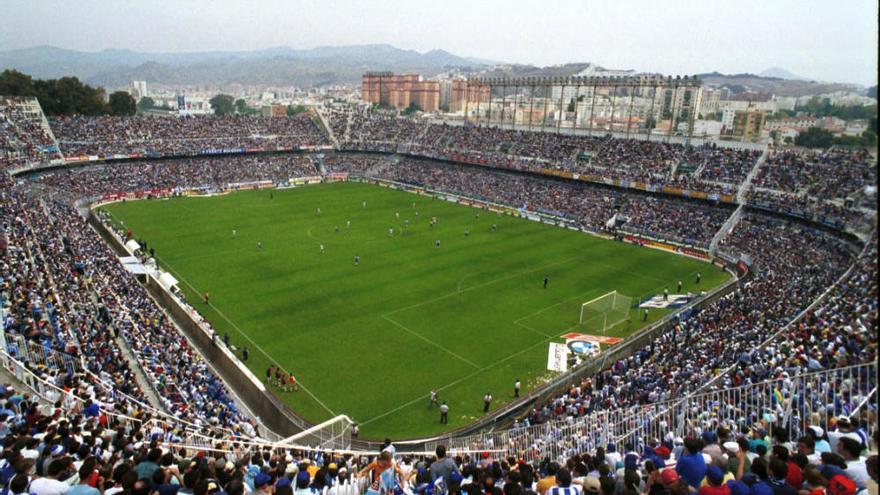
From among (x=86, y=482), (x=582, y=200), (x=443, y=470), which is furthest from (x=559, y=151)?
(x=86, y=482)

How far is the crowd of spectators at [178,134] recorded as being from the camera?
2571 inches

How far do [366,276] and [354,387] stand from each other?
14.2 metres

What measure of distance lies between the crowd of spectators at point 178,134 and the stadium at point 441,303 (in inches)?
20.0

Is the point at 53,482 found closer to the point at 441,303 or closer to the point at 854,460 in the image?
the point at 854,460

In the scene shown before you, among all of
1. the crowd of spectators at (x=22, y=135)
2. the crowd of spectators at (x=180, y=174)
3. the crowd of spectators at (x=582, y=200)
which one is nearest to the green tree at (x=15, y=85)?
the crowd of spectators at (x=22, y=135)

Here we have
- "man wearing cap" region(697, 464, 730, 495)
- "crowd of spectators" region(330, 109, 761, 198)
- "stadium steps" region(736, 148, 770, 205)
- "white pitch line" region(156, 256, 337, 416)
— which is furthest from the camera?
"crowd of spectators" region(330, 109, 761, 198)

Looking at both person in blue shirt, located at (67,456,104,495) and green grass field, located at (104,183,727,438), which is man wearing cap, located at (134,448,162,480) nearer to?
person in blue shirt, located at (67,456,104,495)

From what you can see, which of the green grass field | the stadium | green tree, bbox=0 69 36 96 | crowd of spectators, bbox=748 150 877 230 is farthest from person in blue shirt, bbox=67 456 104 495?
green tree, bbox=0 69 36 96

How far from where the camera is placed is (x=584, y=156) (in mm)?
63781

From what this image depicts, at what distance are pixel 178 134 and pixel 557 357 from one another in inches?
2554

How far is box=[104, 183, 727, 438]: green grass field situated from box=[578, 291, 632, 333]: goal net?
2.69ft

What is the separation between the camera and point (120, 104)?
87562mm

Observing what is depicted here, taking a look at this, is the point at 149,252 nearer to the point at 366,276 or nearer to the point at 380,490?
the point at 366,276

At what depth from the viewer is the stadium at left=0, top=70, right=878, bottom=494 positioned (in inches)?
476
